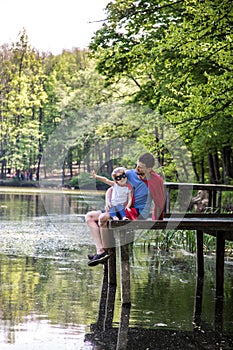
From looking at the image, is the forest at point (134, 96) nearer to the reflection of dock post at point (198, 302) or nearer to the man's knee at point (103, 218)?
the reflection of dock post at point (198, 302)

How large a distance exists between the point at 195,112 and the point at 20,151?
50.5 metres

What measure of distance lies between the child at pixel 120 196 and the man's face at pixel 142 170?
205 mm

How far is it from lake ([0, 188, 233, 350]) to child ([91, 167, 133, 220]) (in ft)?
3.37

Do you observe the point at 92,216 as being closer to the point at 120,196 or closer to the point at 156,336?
the point at 120,196

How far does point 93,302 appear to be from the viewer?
27.9ft

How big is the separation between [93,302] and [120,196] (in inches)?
55.9

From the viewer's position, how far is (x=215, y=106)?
14.5 metres

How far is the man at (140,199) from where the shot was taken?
8891 millimetres

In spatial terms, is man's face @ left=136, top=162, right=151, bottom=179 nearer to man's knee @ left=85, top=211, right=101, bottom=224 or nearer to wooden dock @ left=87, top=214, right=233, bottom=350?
wooden dock @ left=87, top=214, right=233, bottom=350

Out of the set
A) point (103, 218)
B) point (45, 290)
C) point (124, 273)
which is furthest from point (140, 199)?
point (45, 290)

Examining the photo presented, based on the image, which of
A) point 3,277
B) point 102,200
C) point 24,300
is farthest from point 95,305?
Result: point 102,200

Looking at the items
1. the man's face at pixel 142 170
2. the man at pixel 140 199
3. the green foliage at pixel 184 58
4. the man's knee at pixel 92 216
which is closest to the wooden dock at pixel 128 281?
the man at pixel 140 199

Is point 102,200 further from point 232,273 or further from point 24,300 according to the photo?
point 24,300

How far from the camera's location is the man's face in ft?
29.1
